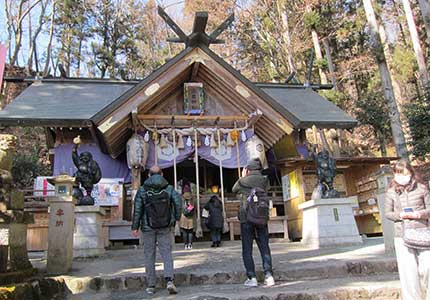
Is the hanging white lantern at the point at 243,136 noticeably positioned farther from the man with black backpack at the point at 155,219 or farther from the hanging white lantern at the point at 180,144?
the man with black backpack at the point at 155,219

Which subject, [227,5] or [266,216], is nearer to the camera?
[266,216]

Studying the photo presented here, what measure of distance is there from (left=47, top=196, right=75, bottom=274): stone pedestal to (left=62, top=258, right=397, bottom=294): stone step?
555 millimetres

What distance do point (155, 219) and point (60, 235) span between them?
208 centimetres

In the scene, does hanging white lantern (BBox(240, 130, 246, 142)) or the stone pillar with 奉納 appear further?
hanging white lantern (BBox(240, 130, 246, 142))

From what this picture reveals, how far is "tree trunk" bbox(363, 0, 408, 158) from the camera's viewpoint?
12.3 m

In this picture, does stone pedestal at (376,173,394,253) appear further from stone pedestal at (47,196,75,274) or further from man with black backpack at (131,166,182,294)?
stone pedestal at (47,196,75,274)

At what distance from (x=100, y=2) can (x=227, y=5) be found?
1087 cm

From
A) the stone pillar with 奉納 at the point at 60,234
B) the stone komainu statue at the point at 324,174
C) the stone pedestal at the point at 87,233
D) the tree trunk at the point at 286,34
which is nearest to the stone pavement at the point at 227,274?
the stone pillar with 奉納 at the point at 60,234

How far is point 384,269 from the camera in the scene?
5.51 metres

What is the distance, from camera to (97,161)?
11711 millimetres

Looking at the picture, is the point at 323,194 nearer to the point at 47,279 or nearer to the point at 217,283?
the point at 217,283

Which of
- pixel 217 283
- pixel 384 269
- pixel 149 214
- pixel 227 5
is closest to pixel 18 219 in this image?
pixel 149 214

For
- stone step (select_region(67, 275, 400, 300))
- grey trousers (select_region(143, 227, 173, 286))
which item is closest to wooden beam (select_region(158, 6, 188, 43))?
grey trousers (select_region(143, 227, 173, 286))

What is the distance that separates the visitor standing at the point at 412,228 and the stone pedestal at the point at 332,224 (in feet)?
15.7
